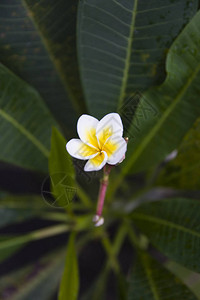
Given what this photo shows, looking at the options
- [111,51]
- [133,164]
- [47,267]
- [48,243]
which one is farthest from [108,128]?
[48,243]

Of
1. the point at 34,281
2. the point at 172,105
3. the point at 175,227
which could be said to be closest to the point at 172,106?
the point at 172,105

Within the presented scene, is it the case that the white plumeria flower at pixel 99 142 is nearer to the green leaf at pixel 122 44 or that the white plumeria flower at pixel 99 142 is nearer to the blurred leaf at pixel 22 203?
the green leaf at pixel 122 44

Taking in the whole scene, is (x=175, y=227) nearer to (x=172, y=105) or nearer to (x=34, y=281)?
(x=172, y=105)

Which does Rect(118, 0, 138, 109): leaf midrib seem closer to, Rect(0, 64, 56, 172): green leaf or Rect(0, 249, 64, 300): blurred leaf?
Rect(0, 64, 56, 172): green leaf

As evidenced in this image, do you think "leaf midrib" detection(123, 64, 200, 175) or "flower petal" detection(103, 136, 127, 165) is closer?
"flower petal" detection(103, 136, 127, 165)

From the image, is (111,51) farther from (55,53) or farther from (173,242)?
(173,242)

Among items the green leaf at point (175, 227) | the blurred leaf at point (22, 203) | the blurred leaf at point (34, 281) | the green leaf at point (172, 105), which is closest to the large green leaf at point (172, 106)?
the green leaf at point (172, 105)

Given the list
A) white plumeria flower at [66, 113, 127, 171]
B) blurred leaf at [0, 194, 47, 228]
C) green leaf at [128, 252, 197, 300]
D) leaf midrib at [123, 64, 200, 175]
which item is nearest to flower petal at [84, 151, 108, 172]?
white plumeria flower at [66, 113, 127, 171]
